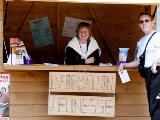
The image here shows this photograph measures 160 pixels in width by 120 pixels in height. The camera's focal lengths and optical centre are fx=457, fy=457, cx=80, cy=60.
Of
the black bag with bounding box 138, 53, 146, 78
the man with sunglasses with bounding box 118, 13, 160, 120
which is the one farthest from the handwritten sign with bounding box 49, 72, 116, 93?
the man with sunglasses with bounding box 118, 13, 160, 120

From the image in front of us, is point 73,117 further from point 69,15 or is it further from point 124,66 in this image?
point 69,15

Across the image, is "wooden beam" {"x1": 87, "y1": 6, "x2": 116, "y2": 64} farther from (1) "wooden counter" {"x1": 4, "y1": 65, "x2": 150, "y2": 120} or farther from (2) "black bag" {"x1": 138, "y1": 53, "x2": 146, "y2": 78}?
(2) "black bag" {"x1": 138, "y1": 53, "x2": 146, "y2": 78}

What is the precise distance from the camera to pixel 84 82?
5328 millimetres

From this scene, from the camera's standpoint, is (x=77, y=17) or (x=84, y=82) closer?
(x=84, y=82)

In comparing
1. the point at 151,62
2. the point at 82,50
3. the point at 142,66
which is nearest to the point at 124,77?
the point at 142,66

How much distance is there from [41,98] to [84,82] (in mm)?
552

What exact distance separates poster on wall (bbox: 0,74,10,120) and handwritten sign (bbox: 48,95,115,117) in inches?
20.6

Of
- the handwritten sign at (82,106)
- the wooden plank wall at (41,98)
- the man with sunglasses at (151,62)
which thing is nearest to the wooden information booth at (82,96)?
the handwritten sign at (82,106)

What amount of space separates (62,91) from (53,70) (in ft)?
0.89

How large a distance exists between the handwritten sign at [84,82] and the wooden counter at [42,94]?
2.5 inches

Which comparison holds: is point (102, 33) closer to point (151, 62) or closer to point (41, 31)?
point (41, 31)

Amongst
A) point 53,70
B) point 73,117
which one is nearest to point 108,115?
point 73,117

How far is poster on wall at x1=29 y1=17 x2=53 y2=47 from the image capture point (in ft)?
22.3

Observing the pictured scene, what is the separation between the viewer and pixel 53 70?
5.29m
